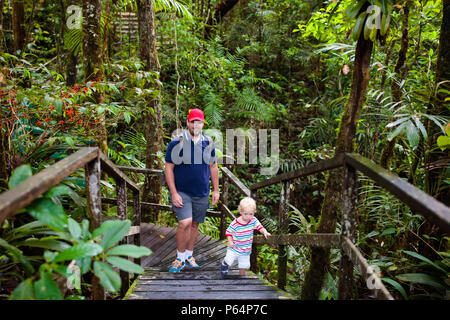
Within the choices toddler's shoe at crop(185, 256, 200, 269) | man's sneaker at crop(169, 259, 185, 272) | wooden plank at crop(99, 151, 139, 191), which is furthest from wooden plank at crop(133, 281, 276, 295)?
wooden plank at crop(99, 151, 139, 191)

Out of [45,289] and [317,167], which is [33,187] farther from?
[317,167]

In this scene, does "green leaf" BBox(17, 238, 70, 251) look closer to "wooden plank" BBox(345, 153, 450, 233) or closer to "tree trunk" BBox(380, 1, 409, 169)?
"wooden plank" BBox(345, 153, 450, 233)

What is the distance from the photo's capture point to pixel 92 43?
452 centimetres

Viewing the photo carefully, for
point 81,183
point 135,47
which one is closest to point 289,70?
point 135,47

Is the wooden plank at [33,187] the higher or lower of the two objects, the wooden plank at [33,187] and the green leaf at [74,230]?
the higher

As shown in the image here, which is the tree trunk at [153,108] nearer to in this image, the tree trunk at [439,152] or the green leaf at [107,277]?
the tree trunk at [439,152]

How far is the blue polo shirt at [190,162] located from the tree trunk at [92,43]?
4.39ft

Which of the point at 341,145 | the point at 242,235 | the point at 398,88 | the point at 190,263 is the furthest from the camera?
the point at 398,88

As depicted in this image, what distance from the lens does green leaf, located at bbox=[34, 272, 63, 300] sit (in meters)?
1.32

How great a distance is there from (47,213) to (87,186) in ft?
1.89

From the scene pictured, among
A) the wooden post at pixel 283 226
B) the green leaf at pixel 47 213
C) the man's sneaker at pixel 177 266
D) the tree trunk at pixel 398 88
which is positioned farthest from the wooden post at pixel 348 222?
the tree trunk at pixel 398 88

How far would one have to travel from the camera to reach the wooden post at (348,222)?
209 centimetres

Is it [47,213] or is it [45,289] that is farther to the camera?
[47,213]

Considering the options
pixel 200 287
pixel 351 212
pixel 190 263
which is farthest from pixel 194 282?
pixel 351 212
